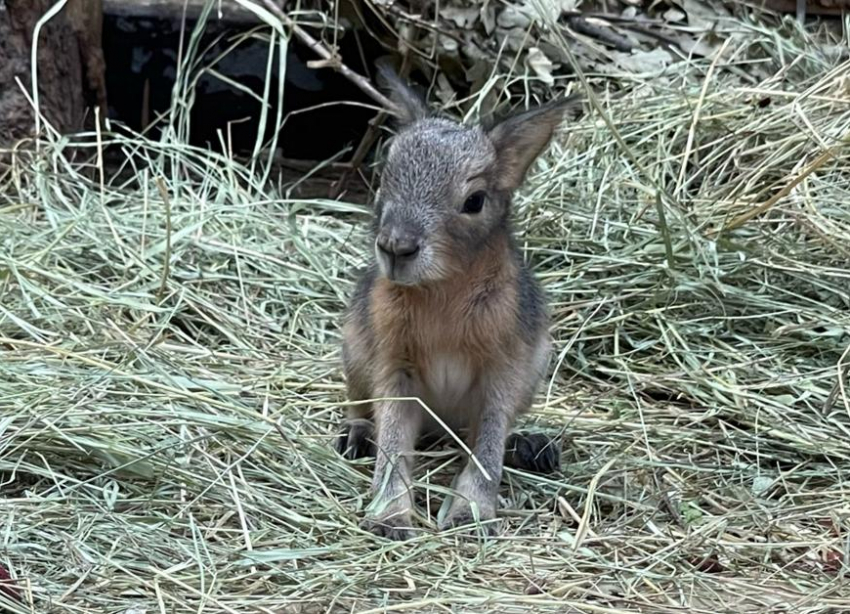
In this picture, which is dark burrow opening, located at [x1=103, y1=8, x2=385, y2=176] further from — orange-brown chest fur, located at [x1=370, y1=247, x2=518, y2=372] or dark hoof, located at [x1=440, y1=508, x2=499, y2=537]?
dark hoof, located at [x1=440, y1=508, x2=499, y2=537]

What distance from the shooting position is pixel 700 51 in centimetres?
691

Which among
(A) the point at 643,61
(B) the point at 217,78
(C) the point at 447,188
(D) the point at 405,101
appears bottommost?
(B) the point at 217,78

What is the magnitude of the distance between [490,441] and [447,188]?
0.78 meters

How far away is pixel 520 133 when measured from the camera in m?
4.20

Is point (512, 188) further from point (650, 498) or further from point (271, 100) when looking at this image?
point (271, 100)

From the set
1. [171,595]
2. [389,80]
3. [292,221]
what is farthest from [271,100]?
[171,595]

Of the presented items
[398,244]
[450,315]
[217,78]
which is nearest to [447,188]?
[398,244]

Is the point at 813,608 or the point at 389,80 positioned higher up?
the point at 389,80

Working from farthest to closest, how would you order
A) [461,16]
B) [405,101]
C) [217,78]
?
[217,78]
[461,16]
[405,101]

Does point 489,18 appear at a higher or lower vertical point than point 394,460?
higher

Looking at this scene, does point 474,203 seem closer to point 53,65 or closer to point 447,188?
point 447,188

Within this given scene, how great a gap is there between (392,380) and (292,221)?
84.9 inches

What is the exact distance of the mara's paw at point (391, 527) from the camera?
3.85 meters

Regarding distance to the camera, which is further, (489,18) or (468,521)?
(489,18)
